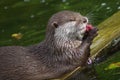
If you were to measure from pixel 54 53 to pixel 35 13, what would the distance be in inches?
140

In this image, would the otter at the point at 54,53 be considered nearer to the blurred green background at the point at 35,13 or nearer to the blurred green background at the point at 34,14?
the blurred green background at the point at 34,14

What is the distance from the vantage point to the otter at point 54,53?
5871 mm

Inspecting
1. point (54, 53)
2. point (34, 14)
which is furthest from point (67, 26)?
point (34, 14)

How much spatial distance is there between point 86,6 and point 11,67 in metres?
3.39

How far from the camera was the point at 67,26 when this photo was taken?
596 cm

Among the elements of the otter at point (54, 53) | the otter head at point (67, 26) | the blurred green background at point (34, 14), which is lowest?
the otter at point (54, 53)

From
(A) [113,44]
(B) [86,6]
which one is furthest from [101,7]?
(A) [113,44]

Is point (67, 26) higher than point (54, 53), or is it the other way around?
point (67, 26)

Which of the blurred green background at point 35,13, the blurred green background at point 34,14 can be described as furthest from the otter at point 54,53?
the blurred green background at point 35,13

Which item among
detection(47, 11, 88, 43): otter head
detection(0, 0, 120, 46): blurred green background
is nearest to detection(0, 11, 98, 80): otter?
detection(47, 11, 88, 43): otter head

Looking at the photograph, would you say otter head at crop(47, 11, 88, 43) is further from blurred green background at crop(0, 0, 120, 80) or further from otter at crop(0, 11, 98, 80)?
blurred green background at crop(0, 0, 120, 80)

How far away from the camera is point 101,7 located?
860 cm

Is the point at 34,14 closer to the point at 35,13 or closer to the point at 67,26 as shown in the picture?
the point at 35,13

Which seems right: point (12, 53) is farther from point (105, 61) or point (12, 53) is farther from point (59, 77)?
point (105, 61)
